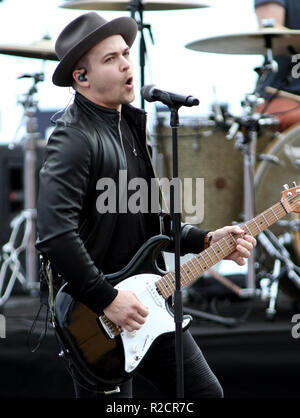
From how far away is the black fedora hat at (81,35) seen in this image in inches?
94.6

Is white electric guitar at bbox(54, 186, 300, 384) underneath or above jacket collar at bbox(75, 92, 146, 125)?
underneath

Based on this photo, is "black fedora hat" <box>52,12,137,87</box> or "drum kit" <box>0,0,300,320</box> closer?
"black fedora hat" <box>52,12,137,87</box>

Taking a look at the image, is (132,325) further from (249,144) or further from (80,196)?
(249,144)

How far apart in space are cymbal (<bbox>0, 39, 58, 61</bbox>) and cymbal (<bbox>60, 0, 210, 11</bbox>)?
358 millimetres

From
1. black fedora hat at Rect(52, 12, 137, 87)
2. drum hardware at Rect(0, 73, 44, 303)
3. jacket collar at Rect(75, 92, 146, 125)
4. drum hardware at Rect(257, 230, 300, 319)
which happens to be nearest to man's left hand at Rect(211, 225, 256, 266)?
jacket collar at Rect(75, 92, 146, 125)

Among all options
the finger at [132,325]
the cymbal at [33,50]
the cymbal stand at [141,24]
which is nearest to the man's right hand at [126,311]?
the finger at [132,325]

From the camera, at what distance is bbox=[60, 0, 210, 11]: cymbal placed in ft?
14.3

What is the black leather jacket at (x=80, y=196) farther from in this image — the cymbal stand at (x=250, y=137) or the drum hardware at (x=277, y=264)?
the drum hardware at (x=277, y=264)

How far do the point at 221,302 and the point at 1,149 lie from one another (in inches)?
97.8

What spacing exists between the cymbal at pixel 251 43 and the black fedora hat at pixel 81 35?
83.6 inches

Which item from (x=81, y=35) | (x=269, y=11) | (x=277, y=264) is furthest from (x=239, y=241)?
(x=269, y=11)

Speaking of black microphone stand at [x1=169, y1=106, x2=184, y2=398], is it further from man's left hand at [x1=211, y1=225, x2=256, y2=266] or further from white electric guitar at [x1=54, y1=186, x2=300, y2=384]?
man's left hand at [x1=211, y1=225, x2=256, y2=266]
